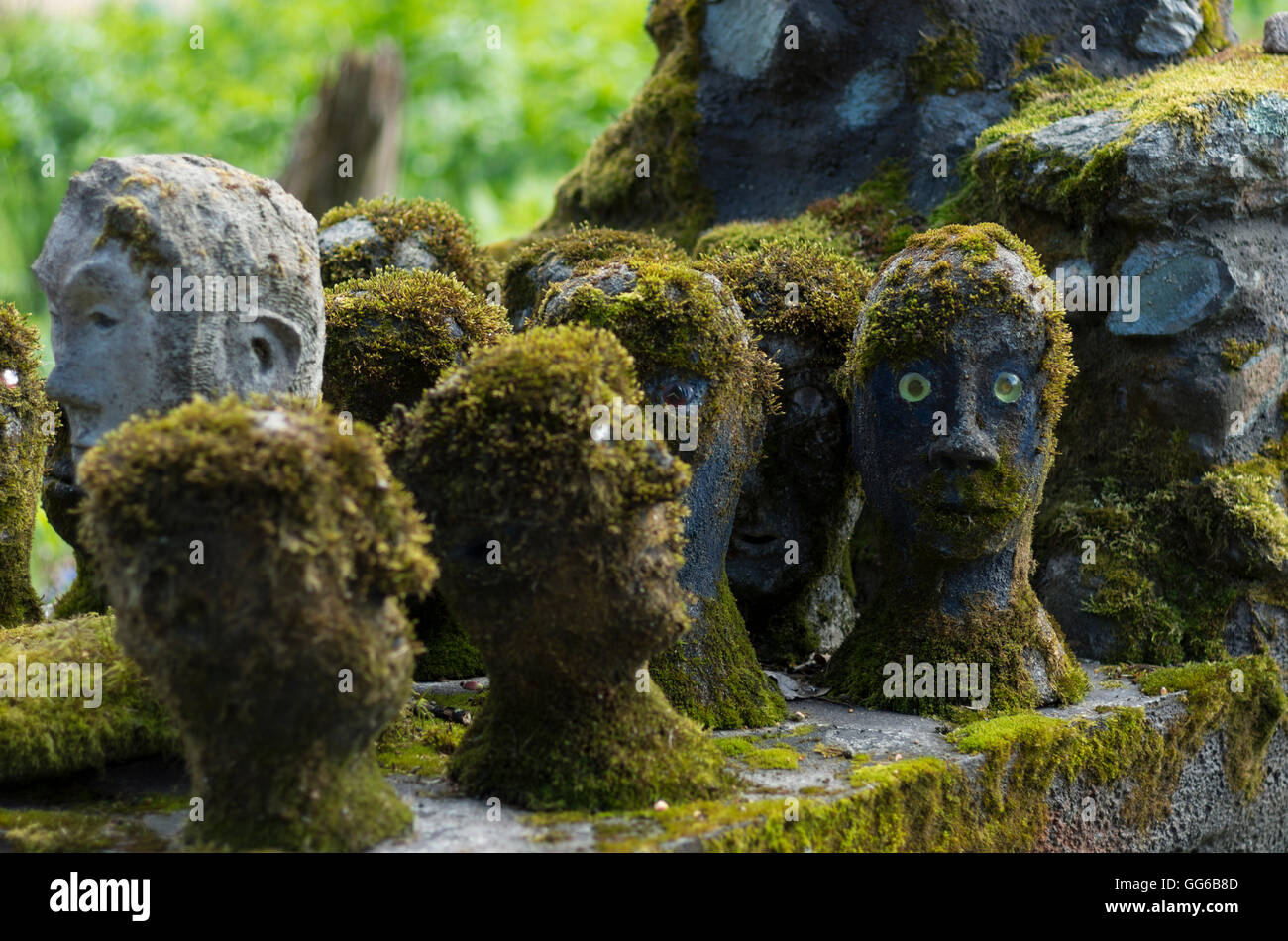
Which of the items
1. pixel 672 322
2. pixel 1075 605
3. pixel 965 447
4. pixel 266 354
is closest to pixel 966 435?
pixel 965 447

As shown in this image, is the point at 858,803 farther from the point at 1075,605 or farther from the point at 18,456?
the point at 18,456

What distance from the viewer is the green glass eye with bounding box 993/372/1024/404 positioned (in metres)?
5.01

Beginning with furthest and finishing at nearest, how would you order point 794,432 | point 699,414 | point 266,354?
1. point 794,432
2. point 699,414
3. point 266,354

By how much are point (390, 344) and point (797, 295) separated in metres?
1.75

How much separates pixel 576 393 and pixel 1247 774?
13.3 feet

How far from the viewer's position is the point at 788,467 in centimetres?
576

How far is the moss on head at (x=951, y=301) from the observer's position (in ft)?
16.4

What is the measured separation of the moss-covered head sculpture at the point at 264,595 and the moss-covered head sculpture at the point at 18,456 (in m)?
1.99

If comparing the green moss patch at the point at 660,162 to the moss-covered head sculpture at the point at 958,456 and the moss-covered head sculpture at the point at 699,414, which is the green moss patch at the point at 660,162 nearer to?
the moss-covered head sculpture at the point at 958,456

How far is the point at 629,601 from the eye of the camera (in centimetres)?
378

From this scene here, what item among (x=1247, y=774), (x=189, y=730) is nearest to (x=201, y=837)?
(x=189, y=730)

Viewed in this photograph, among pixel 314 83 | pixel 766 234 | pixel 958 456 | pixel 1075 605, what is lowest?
pixel 1075 605

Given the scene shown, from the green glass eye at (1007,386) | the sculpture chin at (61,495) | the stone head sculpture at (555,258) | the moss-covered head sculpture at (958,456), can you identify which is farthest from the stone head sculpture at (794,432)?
the sculpture chin at (61,495)

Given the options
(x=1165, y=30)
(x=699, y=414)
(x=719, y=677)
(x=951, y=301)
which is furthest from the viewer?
(x=1165, y=30)
